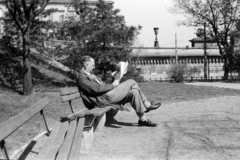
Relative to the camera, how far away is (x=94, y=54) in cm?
1695

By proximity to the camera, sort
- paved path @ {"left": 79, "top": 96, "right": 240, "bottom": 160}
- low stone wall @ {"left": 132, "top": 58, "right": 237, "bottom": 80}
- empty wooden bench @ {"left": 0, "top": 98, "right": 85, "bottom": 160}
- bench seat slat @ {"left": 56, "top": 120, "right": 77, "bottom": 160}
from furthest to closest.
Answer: low stone wall @ {"left": 132, "top": 58, "right": 237, "bottom": 80}, paved path @ {"left": 79, "top": 96, "right": 240, "bottom": 160}, bench seat slat @ {"left": 56, "top": 120, "right": 77, "bottom": 160}, empty wooden bench @ {"left": 0, "top": 98, "right": 85, "bottom": 160}

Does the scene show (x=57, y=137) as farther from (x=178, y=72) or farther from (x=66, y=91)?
(x=178, y=72)

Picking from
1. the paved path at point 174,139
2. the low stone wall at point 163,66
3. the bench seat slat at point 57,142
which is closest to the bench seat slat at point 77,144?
the bench seat slat at point 57,142

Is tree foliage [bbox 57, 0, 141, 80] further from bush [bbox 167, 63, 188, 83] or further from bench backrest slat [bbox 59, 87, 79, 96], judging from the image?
bench backrest slat [bbox 59, 87, 79, 96]

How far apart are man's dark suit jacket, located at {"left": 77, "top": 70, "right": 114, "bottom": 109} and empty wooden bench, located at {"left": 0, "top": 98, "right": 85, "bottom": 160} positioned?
785 mm

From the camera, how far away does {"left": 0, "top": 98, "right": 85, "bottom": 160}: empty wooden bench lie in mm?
3324

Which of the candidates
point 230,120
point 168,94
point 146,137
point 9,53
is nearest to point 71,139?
point 146,137

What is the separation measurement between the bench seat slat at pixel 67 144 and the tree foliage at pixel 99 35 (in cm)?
1191

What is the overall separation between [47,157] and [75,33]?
14166 millimetres

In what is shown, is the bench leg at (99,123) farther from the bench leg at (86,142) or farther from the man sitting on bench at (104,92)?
the bench leg at (86,142)

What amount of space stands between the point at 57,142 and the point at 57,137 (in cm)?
28

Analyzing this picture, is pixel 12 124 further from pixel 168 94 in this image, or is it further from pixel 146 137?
pixel 168 94

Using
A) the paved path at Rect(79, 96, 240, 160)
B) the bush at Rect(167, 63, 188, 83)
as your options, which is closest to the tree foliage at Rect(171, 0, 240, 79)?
the bush at Rect(167, 63, 188, 83)

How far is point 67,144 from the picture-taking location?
4.05m
